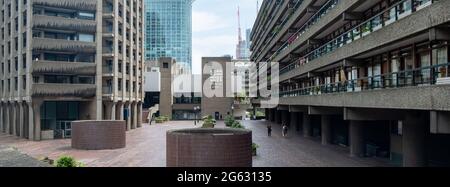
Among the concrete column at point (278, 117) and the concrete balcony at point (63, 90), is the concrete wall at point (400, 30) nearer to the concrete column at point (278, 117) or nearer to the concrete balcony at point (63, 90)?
the concrete balcony at point (63, 90)

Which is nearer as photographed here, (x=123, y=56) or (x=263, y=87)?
(x=123, y=56)

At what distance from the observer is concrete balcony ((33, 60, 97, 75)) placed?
4581 centimetres

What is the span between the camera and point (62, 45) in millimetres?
47375

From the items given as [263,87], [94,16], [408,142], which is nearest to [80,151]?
[94,16]

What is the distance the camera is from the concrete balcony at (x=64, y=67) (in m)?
45.8

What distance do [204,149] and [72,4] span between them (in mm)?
36623

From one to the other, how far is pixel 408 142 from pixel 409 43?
5.88m

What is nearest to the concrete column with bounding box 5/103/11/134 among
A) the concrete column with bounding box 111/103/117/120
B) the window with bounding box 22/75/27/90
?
the window with bounding box 22/75/27/90

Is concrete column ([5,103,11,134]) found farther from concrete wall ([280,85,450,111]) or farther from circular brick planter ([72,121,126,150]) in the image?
concrete wall ([280,85,450,111])

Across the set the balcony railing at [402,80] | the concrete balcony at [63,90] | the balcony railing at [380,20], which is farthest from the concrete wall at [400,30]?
the concrete balcony at [63,90]

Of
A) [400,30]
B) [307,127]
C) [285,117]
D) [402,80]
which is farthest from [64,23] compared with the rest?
[400,30]

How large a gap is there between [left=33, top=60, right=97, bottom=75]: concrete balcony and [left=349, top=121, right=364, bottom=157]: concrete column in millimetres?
33889

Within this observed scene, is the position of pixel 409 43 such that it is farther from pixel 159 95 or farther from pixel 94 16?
pixel 159 95

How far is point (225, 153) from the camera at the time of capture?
20.5m
